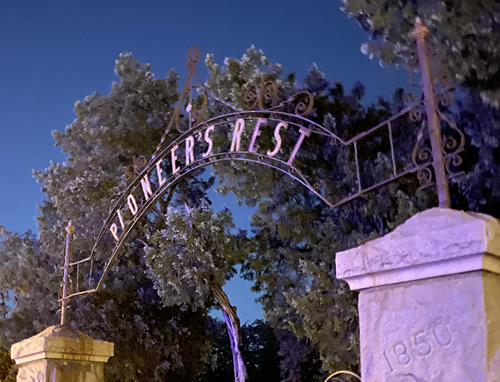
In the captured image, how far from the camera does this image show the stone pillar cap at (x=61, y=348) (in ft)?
15.8

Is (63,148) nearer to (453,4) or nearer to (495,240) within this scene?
(453,4)

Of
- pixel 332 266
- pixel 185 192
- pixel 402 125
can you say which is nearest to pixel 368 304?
pixel 402 125

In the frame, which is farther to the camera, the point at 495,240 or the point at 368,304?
the point at 368,304

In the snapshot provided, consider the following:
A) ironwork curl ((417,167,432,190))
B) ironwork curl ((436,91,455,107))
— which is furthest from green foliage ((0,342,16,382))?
ironwork curl ((436,91,455,107))

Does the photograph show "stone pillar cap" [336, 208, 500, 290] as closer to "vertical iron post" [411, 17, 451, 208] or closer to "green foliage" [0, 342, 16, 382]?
"vertical iron post" [411, 17, 451, 208]

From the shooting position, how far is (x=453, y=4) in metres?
6.46

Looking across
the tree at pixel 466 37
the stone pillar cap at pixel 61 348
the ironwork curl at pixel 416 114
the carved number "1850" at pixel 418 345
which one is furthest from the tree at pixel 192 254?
the carved number "1850" at pixel 418 345

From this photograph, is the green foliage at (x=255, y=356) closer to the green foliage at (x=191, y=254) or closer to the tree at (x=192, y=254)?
the tree at (x=192, y=254)

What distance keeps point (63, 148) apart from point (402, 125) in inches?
349

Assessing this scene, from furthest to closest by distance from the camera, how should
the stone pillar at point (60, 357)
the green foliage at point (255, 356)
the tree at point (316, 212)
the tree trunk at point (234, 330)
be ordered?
the green foliage at point (255, 356) → the tree trunk at point (234, 330) → the tree at point (316, 212) → the stone pillar at point (60, 357)

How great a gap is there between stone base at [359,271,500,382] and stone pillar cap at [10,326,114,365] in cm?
338

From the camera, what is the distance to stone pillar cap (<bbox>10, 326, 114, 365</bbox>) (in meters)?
4.82

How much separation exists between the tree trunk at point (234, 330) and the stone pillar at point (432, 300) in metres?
11.1

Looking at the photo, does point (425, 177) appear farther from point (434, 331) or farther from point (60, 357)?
point (60, 357)
